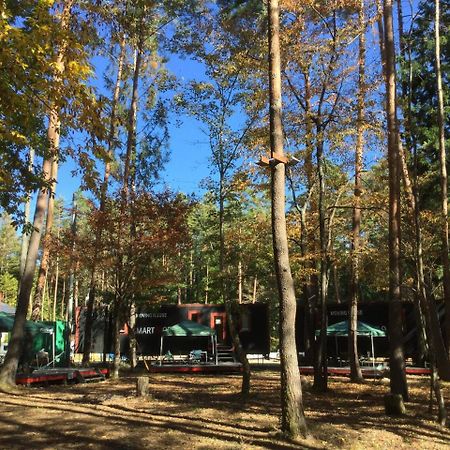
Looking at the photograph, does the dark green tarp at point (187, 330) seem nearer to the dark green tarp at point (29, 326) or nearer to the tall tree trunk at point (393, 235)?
the dark green tarp at point (29, 326)

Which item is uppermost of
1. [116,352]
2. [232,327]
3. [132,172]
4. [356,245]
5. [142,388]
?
[132,172]

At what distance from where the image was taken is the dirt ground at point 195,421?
7223mm

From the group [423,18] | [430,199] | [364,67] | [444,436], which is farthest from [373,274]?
[444,436]

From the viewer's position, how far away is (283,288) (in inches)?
311

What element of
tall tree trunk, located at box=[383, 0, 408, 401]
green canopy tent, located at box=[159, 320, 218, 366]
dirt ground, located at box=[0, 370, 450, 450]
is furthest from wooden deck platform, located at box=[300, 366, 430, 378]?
tall tree trunk, located at box=[383, 0, 408, 401]

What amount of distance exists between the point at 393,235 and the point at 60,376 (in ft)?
33.6

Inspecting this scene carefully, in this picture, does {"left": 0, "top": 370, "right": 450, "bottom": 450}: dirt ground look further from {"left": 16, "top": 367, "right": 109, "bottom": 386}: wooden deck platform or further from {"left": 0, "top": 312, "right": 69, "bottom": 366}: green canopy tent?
{"left": 0, "top": 312, "right": 69, "bottom": 366}: green canopy tent

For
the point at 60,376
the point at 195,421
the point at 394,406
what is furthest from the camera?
the point at 60,376

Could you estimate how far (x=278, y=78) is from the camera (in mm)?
8898

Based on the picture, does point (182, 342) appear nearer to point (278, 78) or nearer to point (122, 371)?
point (122, 371)

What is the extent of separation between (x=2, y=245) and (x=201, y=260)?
86.1 ft

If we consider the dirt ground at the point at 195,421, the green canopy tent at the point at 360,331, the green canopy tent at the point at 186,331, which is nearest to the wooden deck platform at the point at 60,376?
the dirt ground at the point at 195,421

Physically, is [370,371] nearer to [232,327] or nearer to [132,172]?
[232,327]

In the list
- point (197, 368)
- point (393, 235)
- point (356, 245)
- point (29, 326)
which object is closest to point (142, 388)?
point (393, 235)
